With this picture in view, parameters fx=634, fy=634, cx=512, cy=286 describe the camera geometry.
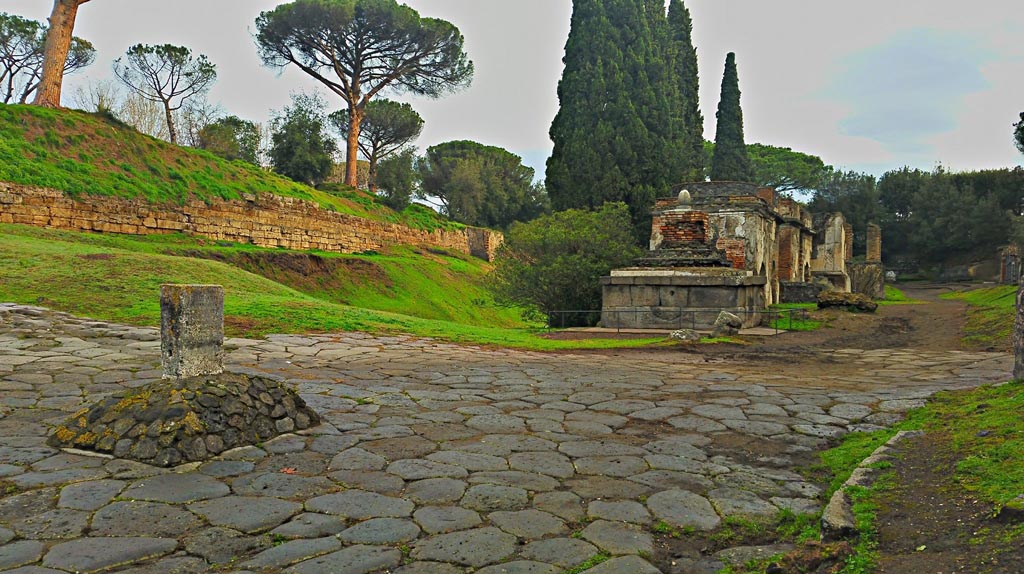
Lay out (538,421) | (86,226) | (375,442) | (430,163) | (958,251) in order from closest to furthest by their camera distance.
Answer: (375,442), (538,421), (86,226), (958,251), (430,163)

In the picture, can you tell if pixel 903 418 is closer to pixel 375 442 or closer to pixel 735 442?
pixel 735 442

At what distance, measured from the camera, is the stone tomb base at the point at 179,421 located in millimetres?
3654

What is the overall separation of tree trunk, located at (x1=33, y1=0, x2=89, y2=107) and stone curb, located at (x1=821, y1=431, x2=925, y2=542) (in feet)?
73.6

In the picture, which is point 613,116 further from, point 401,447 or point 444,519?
point 444,519

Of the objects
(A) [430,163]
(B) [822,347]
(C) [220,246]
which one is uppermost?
(A) [430,163]

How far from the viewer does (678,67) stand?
1096 inches

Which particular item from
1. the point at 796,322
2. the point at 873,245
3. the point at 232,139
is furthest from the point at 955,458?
the point at 873,245

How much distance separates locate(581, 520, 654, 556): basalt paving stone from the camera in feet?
8.84

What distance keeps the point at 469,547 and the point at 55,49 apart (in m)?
22.0

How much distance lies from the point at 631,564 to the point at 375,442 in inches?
83.9

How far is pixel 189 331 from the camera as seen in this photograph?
4516 millimetres

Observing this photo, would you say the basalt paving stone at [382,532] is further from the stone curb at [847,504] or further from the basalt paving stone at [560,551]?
the stone curb at [847,504]

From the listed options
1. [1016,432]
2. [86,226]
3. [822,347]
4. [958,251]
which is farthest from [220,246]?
[958,251]

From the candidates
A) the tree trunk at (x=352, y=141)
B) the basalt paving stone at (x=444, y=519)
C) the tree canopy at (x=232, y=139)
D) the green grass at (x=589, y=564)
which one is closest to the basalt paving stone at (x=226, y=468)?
the basalt paving stone at (x=444, y=519)
